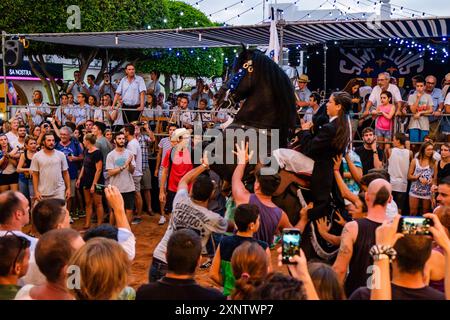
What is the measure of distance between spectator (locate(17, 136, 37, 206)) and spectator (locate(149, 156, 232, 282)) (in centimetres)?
588

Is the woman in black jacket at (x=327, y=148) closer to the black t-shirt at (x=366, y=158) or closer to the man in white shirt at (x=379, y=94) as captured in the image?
the black t-shirt at (x=366, y=158)

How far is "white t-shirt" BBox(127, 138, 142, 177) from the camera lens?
10.5m

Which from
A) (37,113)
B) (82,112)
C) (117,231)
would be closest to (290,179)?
(117,231)

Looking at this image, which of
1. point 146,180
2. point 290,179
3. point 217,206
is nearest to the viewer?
point 290,179

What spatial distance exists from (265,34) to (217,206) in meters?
4.93

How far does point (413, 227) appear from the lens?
3.09 meters

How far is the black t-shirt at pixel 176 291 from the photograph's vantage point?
10.6ft

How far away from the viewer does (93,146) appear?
34.2 feet

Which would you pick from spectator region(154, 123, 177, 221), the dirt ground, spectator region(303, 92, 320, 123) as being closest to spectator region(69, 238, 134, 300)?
the dirt ground

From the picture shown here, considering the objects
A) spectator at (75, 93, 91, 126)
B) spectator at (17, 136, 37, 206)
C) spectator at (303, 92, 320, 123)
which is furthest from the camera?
spectator at (75, 93, 91, 126)

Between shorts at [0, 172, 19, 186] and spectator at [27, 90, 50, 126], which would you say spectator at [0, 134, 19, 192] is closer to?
shorts at [0, 172, 19, 186]

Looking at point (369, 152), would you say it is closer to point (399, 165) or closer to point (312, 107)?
point (399, 165)

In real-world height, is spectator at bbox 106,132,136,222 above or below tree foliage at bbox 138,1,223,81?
below
